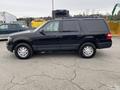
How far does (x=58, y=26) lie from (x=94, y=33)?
65.6 inches

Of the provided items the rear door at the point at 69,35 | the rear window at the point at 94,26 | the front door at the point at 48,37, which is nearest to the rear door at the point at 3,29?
the front door at the point at 48,37

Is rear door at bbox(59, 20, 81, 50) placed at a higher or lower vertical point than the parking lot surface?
higher

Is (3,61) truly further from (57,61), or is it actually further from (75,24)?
(75,24)

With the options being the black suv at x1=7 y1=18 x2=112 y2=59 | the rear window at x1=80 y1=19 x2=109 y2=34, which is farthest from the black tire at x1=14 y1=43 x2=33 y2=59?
the rear window at x1=80 y1=19 x2=109 y2=34

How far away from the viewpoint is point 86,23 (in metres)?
7.69

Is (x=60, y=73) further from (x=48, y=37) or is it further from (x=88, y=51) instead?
(x=88, y=51)

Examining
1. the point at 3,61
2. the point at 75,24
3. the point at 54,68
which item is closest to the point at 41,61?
the point at 54,68

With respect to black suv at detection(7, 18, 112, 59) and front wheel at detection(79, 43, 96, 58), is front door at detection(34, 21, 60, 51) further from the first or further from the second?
front wheel at detection(79, 43, 96, 58)

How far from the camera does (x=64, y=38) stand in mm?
7547

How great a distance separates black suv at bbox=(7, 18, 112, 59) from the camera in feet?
24.7

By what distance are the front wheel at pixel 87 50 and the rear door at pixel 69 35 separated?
286 millimetres

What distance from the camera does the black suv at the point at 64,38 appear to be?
7523 millimetres

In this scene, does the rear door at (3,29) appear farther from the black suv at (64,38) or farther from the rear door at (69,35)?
the rear door at (69,35)

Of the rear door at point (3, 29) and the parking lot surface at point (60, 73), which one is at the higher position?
the rear door at point (3, 29)
